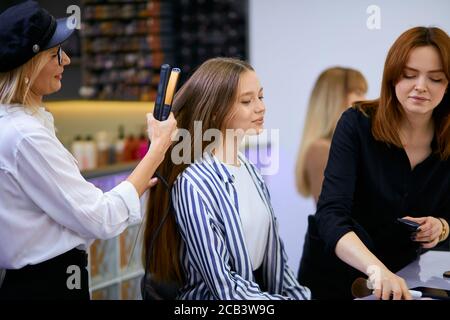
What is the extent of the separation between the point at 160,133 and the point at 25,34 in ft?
1.11

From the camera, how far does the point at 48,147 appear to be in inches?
50.4

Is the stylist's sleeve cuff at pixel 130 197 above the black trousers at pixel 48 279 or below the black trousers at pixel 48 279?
above

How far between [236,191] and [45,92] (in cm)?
47

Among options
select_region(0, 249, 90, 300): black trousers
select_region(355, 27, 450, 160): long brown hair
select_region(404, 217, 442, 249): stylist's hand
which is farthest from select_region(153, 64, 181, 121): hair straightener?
select_region(404, 217, 442, 249): stylist's hand

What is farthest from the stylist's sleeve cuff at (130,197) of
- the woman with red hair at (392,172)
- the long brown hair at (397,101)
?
the long brown hair at (397,101)

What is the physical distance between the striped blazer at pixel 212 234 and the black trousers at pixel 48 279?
0.79 ft

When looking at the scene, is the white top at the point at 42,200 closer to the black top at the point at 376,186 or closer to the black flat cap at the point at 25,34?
the black flat cap at the point at 25,34

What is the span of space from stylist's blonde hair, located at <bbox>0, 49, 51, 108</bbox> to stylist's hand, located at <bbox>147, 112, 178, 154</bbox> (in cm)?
25

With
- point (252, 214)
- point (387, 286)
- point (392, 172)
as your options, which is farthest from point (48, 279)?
point (392, 172)

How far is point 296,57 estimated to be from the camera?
2.19 m

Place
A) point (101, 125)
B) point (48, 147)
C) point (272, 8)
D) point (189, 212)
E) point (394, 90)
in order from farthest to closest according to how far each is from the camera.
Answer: point (101, 125) → point (272, 8) → point (394, 90) → point (189, 212) → point (48, 147)

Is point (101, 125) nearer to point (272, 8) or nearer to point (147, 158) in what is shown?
point (272, 8)

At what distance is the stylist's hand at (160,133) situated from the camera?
138 cm

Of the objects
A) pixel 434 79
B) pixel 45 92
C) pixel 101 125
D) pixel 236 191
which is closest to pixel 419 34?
pixel 434 79
